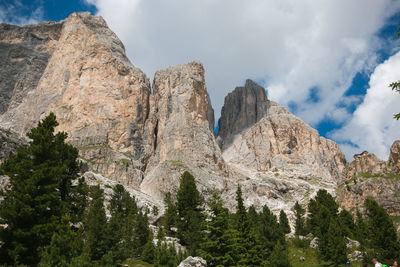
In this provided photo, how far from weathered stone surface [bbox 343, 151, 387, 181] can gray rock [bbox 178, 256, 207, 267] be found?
74855 mm

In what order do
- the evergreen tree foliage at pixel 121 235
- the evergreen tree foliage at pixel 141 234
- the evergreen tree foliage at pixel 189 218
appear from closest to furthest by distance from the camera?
the evergreen tree foliage at pixel 121 235
the evergreen tree foliage at pixel 189 218
the evergreen tree foliage at pixel 141 234

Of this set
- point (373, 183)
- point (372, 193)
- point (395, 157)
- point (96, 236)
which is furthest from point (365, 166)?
point (96, 236)

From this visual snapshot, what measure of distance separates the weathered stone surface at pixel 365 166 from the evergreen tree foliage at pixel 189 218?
61649 mm

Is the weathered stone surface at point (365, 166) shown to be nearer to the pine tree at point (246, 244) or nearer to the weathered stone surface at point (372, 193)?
the weathered stone surface at point (372, 193)

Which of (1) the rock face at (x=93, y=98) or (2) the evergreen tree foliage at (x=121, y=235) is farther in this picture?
(1) the rock face at (x=93, y=98)

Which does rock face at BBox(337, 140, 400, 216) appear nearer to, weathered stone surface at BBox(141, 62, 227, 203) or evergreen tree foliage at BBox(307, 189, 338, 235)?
evergreen tree foliage at BBox(307, 189, 338, 235)

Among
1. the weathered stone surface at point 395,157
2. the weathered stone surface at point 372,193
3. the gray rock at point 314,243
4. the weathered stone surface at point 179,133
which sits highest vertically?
the weathered stone surface at point 179,133

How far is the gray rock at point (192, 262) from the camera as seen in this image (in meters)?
31.6

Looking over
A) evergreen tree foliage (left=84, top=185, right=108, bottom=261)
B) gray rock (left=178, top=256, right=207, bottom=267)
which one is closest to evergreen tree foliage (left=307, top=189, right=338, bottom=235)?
gray rock (left=178, top=256, right=207, bottom=267)

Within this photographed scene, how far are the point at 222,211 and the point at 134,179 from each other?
343ft

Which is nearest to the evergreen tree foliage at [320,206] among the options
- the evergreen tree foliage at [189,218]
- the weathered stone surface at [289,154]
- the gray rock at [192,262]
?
the evergreen tree foliage at [189,218]

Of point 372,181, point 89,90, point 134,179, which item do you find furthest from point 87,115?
point 372,181

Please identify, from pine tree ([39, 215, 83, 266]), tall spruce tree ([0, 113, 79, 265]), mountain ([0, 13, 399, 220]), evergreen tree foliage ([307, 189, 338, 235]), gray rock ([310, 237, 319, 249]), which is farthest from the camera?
mountain ([0, 13, 399, 220])

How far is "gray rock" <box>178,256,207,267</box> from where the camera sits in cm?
3161
